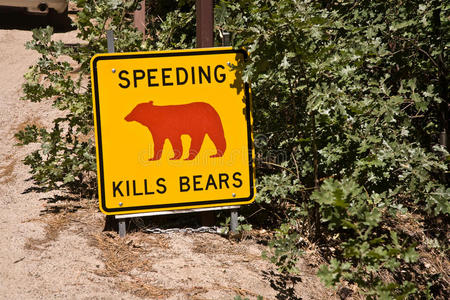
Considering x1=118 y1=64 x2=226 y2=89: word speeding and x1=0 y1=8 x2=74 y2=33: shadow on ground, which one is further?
x1=0 y1=8 x2=74 y2=33: shadow on ground

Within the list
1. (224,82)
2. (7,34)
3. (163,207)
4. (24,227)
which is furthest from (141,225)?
(7,34)

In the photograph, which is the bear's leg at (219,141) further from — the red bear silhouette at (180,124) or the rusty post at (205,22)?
the rusty post at (205,22)

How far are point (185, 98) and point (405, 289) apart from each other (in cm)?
184

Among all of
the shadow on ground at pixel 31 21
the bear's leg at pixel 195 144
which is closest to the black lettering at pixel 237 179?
the bear's leg at pixel 195 144

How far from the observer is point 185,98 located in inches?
145

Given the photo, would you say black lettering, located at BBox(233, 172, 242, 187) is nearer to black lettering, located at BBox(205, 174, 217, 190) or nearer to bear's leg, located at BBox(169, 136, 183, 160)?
black lettering, located at BBox(205, 174, 217, 190)

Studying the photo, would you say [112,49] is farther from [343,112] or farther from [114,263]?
[343,112]

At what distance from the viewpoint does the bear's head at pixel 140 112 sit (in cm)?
364

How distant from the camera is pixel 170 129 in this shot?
3693mm

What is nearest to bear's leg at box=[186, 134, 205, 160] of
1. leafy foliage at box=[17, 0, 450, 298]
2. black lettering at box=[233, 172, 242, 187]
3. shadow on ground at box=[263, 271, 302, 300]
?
black lettering at box=[233, 172, 242, 187]

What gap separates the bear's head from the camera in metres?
3.64

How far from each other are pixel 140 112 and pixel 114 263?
1.01 meters

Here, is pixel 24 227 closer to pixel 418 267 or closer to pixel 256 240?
pixel 256 240

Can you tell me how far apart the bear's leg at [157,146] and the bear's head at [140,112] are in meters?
0.16
